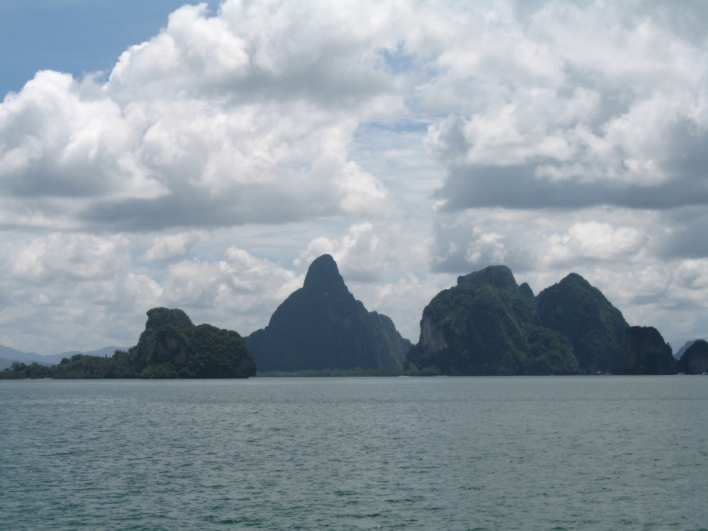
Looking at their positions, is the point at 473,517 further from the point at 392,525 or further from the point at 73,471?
the point at 73,471

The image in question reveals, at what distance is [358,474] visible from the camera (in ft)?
118

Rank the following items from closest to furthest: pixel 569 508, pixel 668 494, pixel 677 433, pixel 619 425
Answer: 1. pixel 569 508
2. pixel 668 494
3. pixel 677 433
4. pixel 619 425

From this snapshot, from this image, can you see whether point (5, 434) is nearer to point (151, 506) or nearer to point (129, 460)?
point (129, 460)

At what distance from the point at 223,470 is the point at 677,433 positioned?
115ft

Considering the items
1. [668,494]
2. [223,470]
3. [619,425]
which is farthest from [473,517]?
[619,425]

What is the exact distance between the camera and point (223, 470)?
37688 mm

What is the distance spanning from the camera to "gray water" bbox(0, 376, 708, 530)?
26828 millimetres

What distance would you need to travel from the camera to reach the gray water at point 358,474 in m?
26.8

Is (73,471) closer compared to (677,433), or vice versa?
(73,471)

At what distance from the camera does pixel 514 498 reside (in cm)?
2978

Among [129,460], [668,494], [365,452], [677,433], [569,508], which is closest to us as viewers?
[569,508]

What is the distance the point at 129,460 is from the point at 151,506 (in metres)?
13.3

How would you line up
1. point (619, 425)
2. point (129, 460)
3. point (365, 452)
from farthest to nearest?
point (619, 425), point (365, 452), point (129, 460)

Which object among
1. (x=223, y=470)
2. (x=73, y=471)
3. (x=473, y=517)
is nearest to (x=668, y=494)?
(x=473, y=517)
